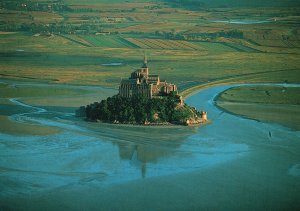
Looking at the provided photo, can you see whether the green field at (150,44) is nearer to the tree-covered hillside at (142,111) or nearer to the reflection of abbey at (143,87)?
the reflection of abbey at (143,87)

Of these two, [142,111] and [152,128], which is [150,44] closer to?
[142,111]

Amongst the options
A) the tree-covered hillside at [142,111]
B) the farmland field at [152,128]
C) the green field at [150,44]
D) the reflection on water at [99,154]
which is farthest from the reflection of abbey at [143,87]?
the green field at [150,44]

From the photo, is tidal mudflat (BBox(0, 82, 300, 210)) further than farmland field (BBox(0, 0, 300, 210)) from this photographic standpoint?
No

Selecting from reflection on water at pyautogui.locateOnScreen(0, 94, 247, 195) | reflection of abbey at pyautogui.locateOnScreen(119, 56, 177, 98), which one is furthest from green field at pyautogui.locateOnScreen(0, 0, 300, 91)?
reflection on water at pyautogui.locateOnScreen(0, 94, 247, 195)

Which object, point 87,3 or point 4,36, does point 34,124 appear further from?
point 87,3

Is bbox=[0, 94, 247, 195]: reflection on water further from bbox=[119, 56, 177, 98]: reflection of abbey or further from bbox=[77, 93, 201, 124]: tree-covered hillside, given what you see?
bbox=[119, 56, 177, 98]: reflection of abbey

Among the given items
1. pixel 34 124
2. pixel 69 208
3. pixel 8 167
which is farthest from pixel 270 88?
pixel 69 208

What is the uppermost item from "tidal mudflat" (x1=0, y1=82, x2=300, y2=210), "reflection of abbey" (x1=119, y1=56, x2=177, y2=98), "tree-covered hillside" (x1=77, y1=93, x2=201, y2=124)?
"reflection of abbey" (x1=119, y1=56, x2=177, y2=98)
